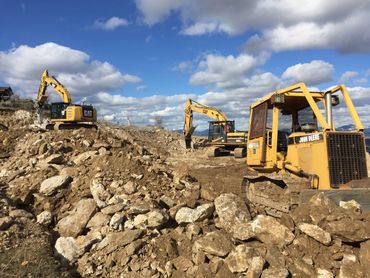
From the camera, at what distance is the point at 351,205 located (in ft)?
19.8

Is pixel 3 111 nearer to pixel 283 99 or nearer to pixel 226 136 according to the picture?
pixel 226 136

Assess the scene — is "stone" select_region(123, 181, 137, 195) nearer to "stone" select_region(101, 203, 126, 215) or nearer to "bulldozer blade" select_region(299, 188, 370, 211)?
"stone" select_region(101, 203, 126, 215)

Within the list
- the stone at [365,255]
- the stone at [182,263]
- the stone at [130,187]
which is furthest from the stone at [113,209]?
the stone at [365,255]

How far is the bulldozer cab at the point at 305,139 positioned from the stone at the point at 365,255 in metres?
1.53

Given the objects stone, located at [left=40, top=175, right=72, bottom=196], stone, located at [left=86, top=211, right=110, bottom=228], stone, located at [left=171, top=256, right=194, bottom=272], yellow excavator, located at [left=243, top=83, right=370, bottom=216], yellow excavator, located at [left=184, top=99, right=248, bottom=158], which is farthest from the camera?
yellow excavator, located at [left=184, top=99, right=248, bottom=158]

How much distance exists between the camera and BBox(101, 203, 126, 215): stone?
24.8ft

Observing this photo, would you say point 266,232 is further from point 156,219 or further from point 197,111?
point 197,111

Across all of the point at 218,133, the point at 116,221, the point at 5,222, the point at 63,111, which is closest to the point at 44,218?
the point at 5,222

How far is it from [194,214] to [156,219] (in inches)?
29.2

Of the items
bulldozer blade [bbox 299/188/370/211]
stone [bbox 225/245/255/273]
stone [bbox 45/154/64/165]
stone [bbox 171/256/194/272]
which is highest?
stone [bbox 45/154/64/165]

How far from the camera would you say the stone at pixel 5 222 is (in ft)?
22.4

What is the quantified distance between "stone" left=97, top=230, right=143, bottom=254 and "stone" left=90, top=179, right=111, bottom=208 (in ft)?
4.23

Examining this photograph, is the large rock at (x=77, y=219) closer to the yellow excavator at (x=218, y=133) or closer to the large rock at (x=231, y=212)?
the large rock at (x=231, y=212)

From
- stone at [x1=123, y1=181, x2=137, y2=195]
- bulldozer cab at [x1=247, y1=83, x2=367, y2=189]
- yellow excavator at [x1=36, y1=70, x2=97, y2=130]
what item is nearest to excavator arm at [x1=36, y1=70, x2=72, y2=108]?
yellow excavator at [x1=36, y1=70, x2=97, y2=130]
